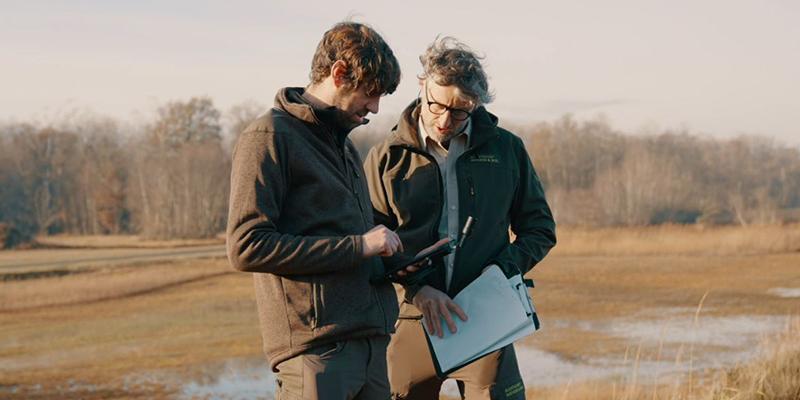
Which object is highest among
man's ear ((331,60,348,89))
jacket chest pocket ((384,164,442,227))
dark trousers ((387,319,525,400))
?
man's ear ((331,60,348,89))

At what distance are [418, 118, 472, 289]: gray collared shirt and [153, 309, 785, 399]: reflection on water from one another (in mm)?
5318

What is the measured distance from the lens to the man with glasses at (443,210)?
3.39m

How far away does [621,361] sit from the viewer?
1096 cm

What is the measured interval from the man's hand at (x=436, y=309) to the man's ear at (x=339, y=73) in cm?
105

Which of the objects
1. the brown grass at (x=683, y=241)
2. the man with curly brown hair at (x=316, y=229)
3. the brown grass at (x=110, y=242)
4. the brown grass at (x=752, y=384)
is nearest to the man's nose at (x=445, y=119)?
the man with curly brown hair at (x=316, y=229)

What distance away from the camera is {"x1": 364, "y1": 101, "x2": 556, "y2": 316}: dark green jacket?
344 centimetres

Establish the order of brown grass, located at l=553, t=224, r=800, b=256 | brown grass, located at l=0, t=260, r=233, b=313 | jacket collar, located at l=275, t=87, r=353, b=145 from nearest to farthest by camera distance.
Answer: jacket collar, located at l=275, t=87, r=353, b=145, brown grass, located at l=0, t=260, r=233, b=313, brown grass, located at l=553, t=224, r=800, b=256

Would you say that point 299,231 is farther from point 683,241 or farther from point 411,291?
point 683,241

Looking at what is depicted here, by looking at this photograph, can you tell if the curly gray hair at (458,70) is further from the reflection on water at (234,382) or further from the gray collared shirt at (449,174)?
the reflection on water at (234,382)

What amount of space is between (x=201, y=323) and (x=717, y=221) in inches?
738

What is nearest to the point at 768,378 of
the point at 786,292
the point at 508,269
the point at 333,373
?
the point at 508,269

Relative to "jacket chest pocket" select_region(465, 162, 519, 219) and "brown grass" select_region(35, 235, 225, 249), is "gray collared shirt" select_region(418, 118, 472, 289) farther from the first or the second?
"brown grass" select_region(35, 235, 225, 249)

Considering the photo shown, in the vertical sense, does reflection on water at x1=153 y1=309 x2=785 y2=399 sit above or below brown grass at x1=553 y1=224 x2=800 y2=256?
above

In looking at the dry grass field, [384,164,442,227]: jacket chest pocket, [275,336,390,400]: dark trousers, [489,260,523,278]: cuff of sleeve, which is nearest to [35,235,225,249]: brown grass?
the dry grass field
